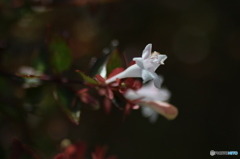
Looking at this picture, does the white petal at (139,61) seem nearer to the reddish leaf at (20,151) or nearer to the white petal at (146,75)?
the white petal at (146,75)

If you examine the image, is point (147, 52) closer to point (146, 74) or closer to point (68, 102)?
point (146, 74)

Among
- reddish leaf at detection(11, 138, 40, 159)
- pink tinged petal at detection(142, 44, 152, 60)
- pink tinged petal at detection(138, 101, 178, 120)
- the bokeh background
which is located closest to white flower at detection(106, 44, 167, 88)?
pink tinged petal at detection(142, 44, 152, 60)

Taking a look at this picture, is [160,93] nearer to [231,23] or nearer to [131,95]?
[131,95]

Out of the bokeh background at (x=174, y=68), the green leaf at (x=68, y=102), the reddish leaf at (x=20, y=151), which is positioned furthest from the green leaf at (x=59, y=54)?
the bokeh background at (x=174, y=68)

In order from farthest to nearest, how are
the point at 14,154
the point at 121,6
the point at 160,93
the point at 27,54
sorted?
1. the point at 121,6
2. the point at 27,54
3. the point at 160,93
4. the point at 14,154

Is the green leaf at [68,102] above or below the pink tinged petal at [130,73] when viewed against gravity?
below

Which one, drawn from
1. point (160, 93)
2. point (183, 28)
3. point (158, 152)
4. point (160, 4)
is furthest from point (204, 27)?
point (160, 93)

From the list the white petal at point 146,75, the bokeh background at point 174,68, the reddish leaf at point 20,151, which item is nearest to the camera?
the white petal at point 146,75
